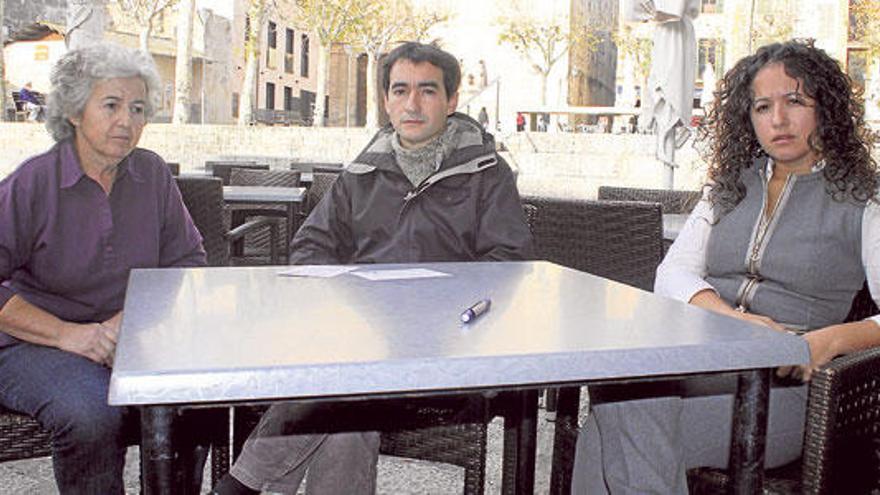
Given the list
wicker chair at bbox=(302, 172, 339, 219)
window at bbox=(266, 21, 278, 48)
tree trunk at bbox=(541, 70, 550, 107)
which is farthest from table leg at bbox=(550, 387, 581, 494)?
window at bbox=(266, 21, 278, 48)

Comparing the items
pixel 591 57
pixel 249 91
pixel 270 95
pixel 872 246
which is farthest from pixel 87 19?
pixel 270 95

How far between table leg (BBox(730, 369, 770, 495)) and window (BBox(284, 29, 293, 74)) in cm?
4689

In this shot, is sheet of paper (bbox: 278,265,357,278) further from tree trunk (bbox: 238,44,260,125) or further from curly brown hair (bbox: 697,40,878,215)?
tree trunk (bbox: 238,44,260,125)

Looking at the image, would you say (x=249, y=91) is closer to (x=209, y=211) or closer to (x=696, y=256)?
(x=209, y=211)

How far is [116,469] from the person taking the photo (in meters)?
1.97

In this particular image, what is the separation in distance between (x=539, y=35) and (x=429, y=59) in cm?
3112

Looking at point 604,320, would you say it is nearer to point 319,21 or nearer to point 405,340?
point 405,340

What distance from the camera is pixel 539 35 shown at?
109 feet

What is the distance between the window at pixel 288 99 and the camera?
4647 centimetres

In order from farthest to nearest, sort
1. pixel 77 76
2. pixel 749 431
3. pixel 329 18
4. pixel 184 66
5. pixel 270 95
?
1. pixel 270 95
2. pixel 329 18
3. pixel 184 66
4. pixel 77 76
5. pixel 749 431

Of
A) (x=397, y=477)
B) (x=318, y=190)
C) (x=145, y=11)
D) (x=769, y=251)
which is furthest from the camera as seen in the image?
(x=145, y=11)

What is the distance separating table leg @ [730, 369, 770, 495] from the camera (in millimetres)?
1487

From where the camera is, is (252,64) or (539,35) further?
(539,35)

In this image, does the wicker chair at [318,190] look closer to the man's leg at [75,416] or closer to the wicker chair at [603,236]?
the wicker chair at [603,236]
